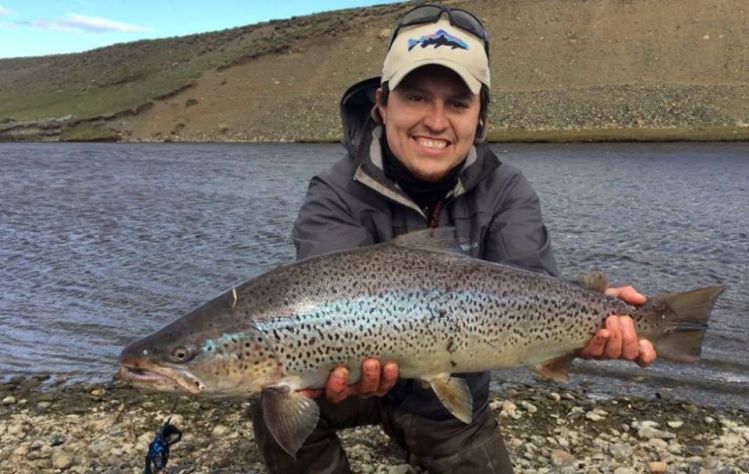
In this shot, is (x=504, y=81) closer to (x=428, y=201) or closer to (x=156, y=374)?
(x=428, y=201)

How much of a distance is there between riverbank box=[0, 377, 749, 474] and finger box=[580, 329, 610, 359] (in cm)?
160

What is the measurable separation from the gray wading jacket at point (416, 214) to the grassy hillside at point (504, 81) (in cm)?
3599

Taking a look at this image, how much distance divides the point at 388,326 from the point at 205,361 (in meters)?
0.86

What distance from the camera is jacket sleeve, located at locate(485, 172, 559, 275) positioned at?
4141 millimetres

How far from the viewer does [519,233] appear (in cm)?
421

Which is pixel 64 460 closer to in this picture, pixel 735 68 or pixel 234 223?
pixel 234 223

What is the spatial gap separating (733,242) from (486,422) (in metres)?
10.2

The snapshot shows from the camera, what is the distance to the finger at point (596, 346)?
371cm

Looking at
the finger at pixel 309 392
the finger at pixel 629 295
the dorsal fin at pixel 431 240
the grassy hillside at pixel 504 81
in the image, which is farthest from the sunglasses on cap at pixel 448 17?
the grassy hillside at pixel 504 81

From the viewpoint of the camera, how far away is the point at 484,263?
12.3 ft

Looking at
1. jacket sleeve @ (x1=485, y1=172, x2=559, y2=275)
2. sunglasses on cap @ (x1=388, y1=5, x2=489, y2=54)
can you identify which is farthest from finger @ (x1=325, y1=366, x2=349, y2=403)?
sunglasses on cap @ (x1=388, y1=5, x2=489, y2=54)

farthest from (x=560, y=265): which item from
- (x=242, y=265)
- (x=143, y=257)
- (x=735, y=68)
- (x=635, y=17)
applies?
(x=635, y=17)

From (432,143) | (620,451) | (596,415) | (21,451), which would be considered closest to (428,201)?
(432,143)

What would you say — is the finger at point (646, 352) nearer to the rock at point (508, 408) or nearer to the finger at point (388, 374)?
the finger at point (388, 374)
